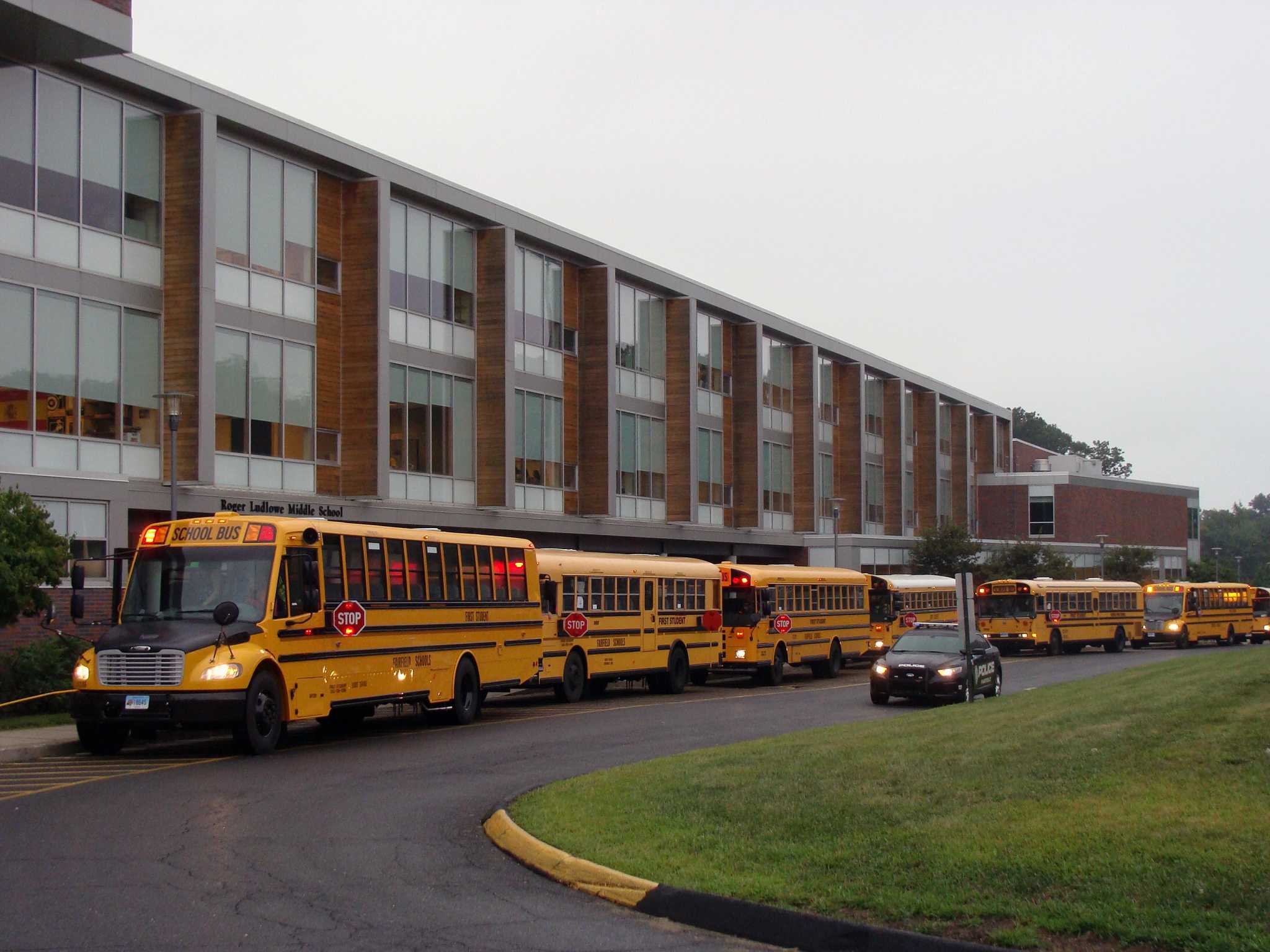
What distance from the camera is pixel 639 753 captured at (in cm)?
1886

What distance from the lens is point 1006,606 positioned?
5359cm

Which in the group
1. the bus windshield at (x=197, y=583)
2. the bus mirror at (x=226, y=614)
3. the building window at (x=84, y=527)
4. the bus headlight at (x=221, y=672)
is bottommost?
the bus headlight at (x=221, y=672)

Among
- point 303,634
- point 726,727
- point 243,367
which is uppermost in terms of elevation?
point 243,367

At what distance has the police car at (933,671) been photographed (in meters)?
28.1

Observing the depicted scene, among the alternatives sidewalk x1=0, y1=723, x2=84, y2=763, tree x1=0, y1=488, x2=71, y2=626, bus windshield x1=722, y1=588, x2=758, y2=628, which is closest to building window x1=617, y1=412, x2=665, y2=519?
bus windshield x1=722, y1=588, x2=758, y2=628

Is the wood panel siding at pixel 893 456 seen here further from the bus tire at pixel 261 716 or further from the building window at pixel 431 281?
the bus tire at pixel 261 716

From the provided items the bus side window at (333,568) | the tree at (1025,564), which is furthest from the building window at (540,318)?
the tree at (1025,564)

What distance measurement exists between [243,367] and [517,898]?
1029 inches

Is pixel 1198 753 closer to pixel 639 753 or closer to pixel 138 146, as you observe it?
pixel 639 753

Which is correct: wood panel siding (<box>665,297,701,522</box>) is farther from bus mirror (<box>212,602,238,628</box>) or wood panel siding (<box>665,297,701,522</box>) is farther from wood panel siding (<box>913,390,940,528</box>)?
bus mirror (<box>212,602,238,628</box>)

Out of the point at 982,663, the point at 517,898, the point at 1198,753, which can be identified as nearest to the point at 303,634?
the point at 517,898

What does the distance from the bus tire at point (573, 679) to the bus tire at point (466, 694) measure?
4.60 meters

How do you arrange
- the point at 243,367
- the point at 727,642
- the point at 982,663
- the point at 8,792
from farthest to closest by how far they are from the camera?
the point at 727,642, the point at 243,367, the point at 982,663, the point at 8,792

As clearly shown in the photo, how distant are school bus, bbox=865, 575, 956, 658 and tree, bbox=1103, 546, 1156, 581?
42036 millimetres
